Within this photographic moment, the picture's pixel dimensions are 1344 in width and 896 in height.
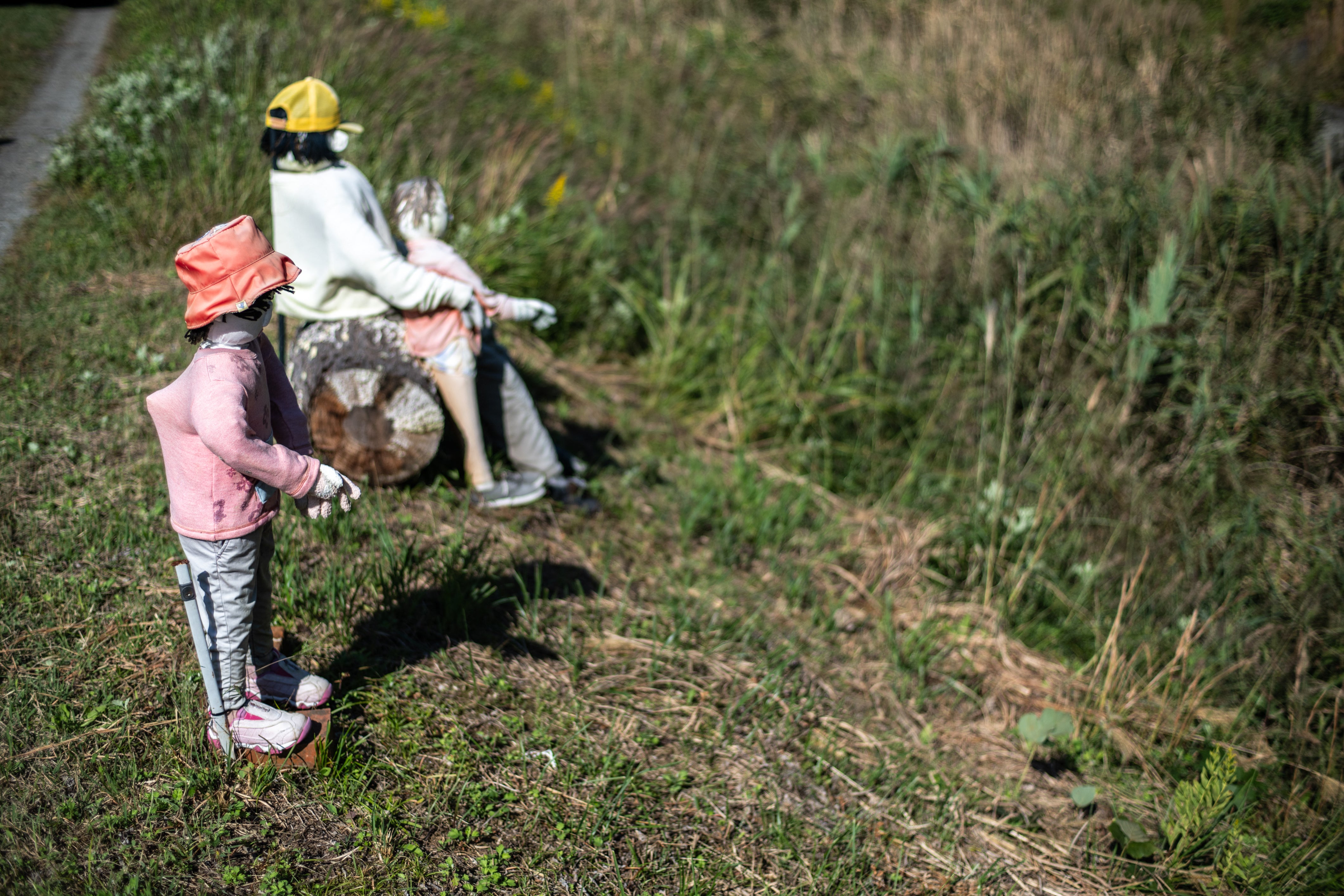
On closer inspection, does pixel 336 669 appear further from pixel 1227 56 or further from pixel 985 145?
pixel 1227 56

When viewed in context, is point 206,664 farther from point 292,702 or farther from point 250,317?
point 250,317

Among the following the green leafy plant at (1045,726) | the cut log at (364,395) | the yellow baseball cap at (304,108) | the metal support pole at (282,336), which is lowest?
the green leafy plant at (1045,726)

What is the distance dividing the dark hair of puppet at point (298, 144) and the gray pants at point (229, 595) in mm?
1416

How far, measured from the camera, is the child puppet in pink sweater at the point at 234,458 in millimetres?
2039

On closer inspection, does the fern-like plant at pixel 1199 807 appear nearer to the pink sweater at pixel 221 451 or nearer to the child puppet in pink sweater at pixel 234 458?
the child puppet in pink sweater at pixel 234 458

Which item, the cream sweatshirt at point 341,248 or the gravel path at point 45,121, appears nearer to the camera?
the cream sweatshirt at point 341,248

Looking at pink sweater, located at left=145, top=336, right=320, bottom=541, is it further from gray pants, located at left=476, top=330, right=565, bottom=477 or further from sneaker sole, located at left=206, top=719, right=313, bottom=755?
gray pants, located at left=476, top=330, right=565, bottom=477

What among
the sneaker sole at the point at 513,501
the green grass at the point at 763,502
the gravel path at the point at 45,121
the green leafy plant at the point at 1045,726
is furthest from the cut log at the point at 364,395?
the green leafy plant at the point at 1045,726

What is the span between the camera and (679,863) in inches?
102

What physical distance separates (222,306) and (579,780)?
1.63 metres

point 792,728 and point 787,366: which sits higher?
point 787,366

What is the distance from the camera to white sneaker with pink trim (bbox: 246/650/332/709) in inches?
98.1

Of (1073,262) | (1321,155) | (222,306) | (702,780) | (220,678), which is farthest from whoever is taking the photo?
(1321,155)

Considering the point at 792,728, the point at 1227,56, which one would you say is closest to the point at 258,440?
the point at 792,728
